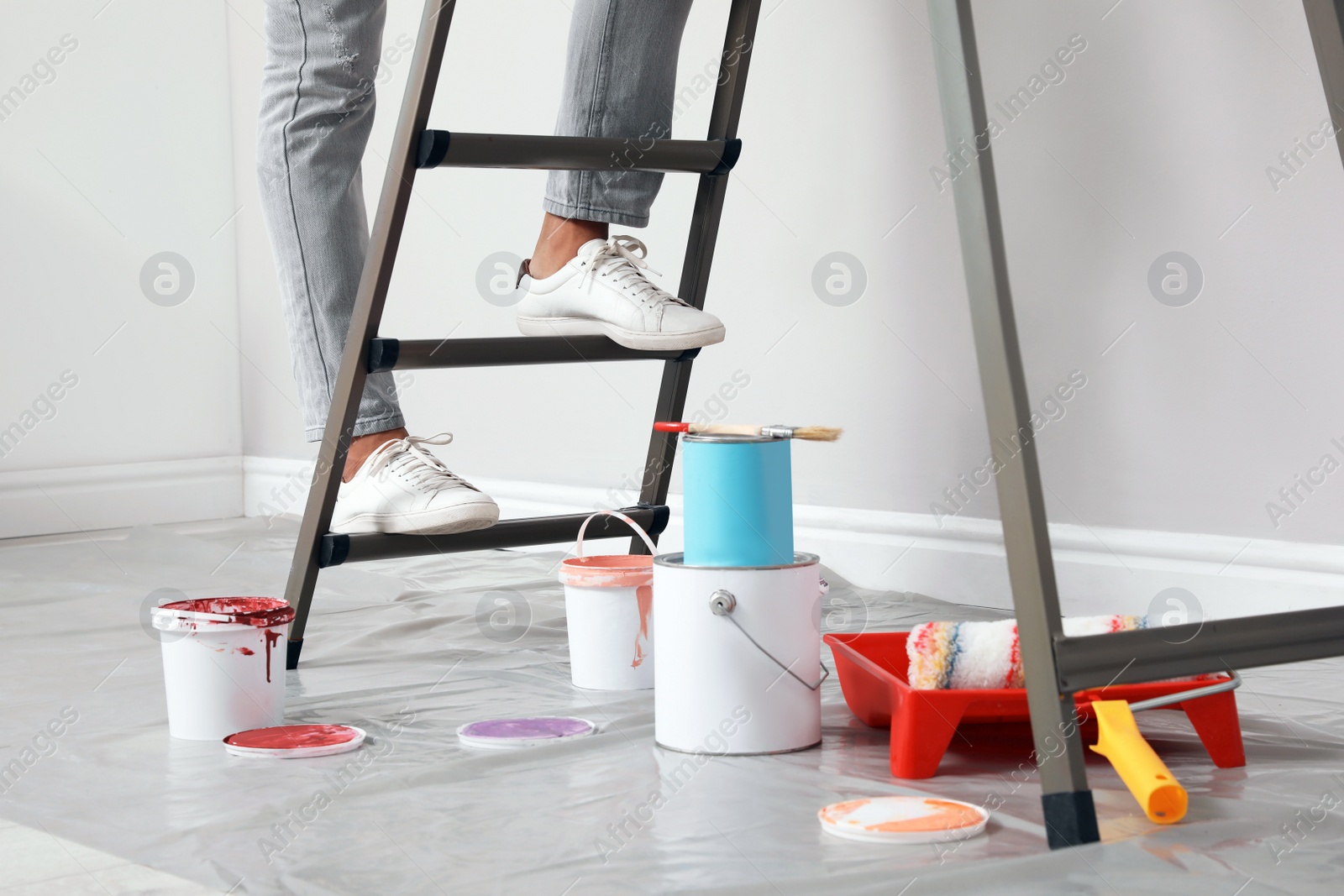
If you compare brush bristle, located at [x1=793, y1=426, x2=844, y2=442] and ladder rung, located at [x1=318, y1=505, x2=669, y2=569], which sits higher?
brush bristle, located at [x1=793, y1=426, x2=844, y2=442]

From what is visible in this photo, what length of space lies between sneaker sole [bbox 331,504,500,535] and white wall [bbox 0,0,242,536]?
59.9 inches

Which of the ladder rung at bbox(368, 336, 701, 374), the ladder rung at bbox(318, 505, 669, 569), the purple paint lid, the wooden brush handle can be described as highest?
the ladder rung at bbox(368, 336, 701, 374)

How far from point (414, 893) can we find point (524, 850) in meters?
0.09

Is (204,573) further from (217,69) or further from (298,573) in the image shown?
(217,69)

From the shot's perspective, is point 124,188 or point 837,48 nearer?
point 837,48

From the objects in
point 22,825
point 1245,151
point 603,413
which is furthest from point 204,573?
point 1245,151

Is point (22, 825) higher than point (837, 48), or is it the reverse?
point (837, 48)

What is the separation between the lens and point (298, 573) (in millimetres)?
1392

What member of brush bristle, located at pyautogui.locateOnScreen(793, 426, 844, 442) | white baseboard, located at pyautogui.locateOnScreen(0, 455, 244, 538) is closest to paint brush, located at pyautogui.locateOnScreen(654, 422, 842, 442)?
brush bristle, located at pyautogui.locateOnScreen(793, 426, 844, 442)

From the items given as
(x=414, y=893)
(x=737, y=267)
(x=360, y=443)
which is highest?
(x=737, y=267)

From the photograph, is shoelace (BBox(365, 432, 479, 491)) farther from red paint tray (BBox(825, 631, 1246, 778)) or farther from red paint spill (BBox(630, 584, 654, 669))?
red paint tray (BBox(825, 631, 1246, 778))

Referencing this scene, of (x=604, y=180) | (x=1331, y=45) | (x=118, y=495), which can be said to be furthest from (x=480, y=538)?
(x=118, y=495)

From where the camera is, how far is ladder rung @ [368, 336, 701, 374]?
133 centimetres

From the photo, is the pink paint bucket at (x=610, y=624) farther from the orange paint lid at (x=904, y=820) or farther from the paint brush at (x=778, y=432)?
the orange paint lid at (x=904, y=820)
